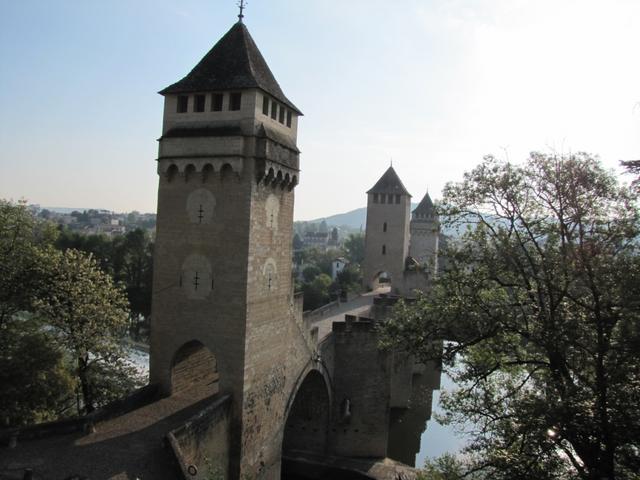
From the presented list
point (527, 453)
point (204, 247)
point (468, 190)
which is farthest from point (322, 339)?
point (527, 453)

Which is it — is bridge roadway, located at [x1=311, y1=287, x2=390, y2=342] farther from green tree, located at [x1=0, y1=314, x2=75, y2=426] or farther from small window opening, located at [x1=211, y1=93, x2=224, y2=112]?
small window opening, located at [x1=211, y1=93, x2=224, y2=112]

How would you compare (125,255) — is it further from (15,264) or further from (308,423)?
(308,423)

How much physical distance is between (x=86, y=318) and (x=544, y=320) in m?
14.8

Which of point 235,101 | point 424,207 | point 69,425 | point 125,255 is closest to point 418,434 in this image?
point 69,425

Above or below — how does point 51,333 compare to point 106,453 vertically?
above

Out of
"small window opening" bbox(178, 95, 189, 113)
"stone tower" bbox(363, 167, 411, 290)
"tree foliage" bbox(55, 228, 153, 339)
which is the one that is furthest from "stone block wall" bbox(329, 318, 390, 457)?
"tree foliage" bbox(55, 228, 153, 339)

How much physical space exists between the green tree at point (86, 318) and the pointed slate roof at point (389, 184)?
27595mm

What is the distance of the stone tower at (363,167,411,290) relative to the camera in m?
43.1

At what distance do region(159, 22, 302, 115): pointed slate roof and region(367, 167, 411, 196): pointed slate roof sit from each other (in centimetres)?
2765

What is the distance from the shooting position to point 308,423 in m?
23.4

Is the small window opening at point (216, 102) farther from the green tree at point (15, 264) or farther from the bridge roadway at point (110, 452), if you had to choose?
the green tree at point (15, 264)

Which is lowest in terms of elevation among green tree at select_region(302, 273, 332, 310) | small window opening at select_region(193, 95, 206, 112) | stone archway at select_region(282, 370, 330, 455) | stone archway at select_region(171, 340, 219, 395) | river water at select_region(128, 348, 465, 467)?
river water at select_region(128, 348, 465, 467)

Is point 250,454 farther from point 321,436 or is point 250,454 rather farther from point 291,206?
point 321,436

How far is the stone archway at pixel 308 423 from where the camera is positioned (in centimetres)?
2289
